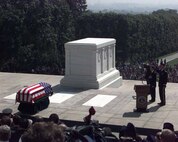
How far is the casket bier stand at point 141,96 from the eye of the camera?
1096 centimetres

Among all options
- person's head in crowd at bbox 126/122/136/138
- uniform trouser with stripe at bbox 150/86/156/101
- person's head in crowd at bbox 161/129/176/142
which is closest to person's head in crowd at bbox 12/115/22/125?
person's head in crowd at bbox 126/122/136/138

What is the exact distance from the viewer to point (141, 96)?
11.1 metres

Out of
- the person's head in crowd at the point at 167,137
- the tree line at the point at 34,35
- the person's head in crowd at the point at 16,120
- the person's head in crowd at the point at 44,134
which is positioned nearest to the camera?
the person's head in crowd at the point at 44,134

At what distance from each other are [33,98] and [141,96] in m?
2.77

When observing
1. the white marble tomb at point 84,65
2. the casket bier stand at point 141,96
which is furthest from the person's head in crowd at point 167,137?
the white marble tomb at point 84,65

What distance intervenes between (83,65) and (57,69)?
14.9m

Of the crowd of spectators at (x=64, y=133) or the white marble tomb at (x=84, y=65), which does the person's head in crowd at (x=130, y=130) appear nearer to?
the crowd of spectators at (x=64, y=133)

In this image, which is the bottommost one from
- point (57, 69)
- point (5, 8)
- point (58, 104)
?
point (57, 69)

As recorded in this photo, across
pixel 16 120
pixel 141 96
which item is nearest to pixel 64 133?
pixel 16 120

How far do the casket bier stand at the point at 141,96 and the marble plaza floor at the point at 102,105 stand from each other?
0.18 metres

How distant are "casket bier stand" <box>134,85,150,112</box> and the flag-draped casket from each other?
8.22 feet

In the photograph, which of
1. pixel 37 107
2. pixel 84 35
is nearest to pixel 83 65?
pixel 37 107

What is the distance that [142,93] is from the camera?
1110 cm

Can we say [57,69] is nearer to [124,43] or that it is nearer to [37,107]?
[124,43]
